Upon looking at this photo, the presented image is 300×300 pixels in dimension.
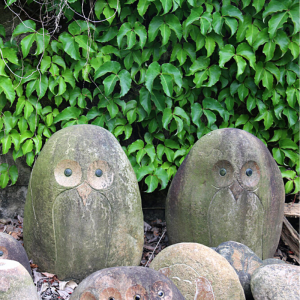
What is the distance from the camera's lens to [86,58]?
3.40 metres

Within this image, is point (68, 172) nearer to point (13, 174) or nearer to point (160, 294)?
point (160, 294)

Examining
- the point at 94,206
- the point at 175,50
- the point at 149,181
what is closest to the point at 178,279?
the point at 94,206

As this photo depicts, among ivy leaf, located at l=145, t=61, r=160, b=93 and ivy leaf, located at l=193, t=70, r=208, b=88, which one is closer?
ivy leaf, located at l=145, t=61, r=160, b=93

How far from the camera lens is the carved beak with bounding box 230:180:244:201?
8.52 feet

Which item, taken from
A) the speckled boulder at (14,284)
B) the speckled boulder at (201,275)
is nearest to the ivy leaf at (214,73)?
the speckled boulder at (201,275)

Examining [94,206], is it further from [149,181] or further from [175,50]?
[175,50]

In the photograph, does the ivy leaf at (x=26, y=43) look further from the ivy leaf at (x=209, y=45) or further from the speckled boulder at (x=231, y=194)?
the speckled boulder at (x=231, y=194)

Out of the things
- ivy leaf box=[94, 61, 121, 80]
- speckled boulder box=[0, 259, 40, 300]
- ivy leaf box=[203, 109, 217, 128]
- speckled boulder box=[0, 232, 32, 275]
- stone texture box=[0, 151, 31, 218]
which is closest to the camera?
speckled boulder box=[0, 259, 40, 300]

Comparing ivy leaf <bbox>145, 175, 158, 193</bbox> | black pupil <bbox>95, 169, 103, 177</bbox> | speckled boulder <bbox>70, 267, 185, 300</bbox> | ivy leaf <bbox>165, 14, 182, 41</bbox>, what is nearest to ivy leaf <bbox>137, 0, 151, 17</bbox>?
ivy leaf <bbox>165, 14, 182, 41</bbox>

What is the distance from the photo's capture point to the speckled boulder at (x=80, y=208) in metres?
2.35

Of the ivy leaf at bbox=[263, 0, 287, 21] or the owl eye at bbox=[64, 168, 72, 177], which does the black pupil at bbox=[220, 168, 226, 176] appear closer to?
the owl eye at bbox=[64, 168, 72, 177]

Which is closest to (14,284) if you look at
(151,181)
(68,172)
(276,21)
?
(68,172)

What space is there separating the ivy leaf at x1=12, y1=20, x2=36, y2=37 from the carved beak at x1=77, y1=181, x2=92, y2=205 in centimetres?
179

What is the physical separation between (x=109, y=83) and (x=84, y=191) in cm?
131
